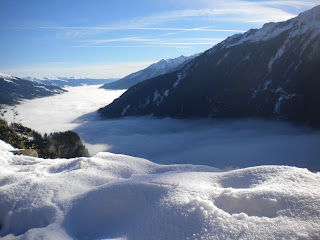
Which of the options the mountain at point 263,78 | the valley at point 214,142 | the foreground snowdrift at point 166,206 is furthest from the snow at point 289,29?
the foreground snowdrift at point 166,206

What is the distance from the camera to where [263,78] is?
151750 millimetres

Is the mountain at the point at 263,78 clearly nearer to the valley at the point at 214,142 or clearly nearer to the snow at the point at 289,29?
the snow at the point at 289,29

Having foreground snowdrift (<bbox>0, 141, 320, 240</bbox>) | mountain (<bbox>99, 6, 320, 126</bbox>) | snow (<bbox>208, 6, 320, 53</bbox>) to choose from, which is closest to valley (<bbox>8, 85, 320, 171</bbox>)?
mountain (<bbox>99, 6, 320, 126</bbox>)

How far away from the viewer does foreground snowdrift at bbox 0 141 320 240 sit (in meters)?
4.02

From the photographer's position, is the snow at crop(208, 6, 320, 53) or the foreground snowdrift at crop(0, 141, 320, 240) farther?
the snow at crop(208, 6, 320, 53)

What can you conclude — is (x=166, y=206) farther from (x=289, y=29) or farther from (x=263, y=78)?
(x=289, y=29)

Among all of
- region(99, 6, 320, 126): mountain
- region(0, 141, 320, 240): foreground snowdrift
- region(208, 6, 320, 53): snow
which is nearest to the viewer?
region(0, 141, 320, 240): foreground snowdrift

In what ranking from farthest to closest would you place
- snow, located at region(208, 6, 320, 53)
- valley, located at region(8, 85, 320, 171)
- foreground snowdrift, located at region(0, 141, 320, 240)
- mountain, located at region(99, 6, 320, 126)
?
1. snow, located at region(208, 6, 320, 53)
2. mountain, located at region(99, 6, 320, 126)
3. valley, located at region(8, 85, 320, 171)
4. foreground snowdrift, located at region(0, 141, 320, 240)

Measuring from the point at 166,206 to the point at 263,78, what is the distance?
170 meters

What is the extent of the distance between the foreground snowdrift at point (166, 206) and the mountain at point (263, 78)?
483 ft

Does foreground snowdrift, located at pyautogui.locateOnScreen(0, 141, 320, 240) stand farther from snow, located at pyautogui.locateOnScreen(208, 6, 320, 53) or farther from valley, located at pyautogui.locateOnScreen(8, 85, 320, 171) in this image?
snow, located at pyautogui.locateOnScreen(208, 6, 320, 53)

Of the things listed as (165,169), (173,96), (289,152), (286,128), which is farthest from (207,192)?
(173,96)

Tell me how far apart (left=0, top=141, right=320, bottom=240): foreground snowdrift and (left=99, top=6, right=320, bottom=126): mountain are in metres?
147

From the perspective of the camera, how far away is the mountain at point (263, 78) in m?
129
